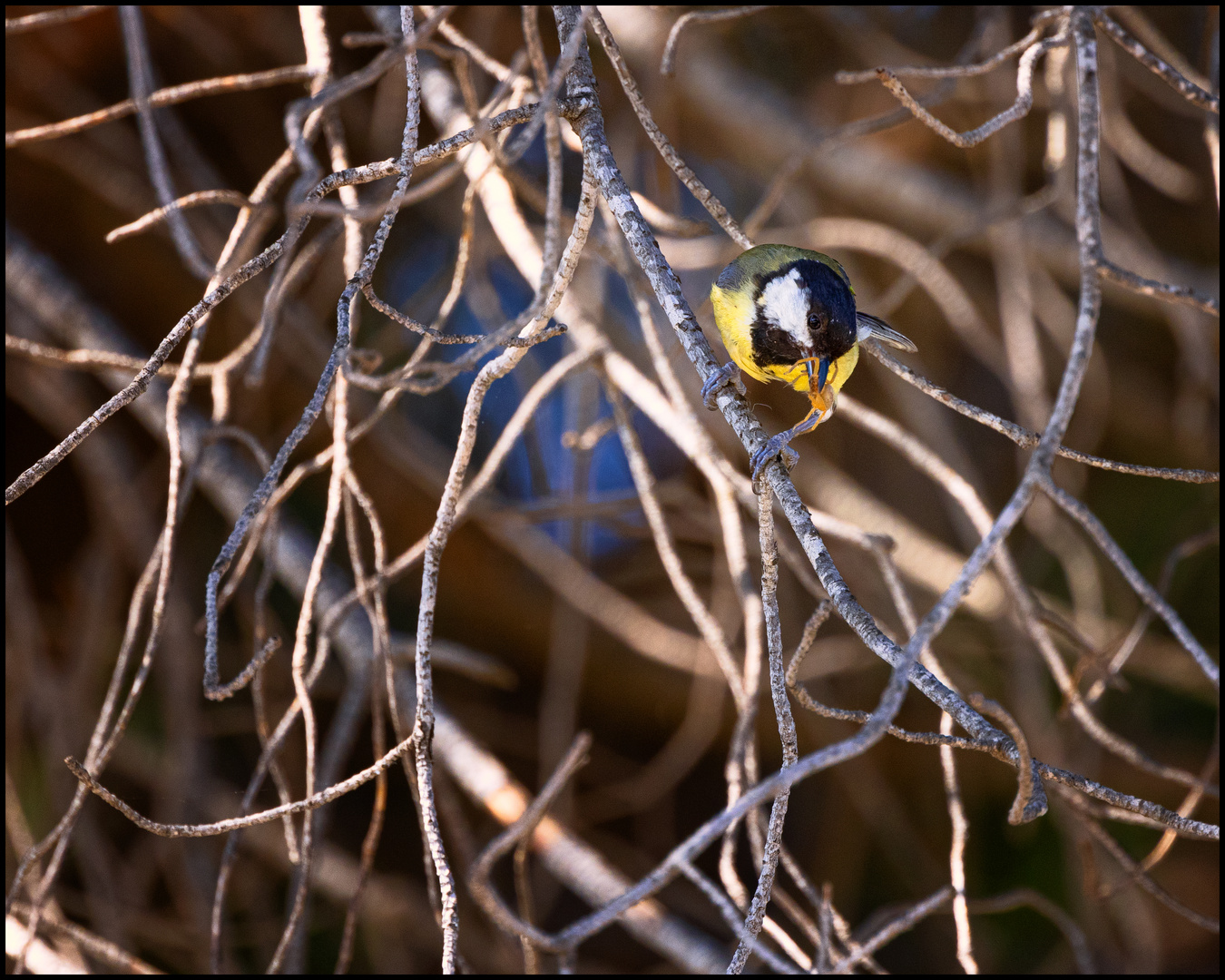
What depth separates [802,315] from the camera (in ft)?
4.26

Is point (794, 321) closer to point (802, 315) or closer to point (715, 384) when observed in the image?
point (802, 315)

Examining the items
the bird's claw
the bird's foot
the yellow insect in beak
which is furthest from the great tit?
the bird's foot

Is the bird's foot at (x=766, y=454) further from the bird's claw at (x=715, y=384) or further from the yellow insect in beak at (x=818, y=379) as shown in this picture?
the yellow insect in beak at (x=818, y=379)

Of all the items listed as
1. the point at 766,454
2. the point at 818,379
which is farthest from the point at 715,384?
the point at 818,379

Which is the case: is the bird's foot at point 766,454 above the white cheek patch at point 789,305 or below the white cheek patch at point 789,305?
below

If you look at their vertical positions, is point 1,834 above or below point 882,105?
below

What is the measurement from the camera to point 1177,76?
756mm

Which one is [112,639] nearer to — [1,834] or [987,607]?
[1,834]

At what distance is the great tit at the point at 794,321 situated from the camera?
4.19 ft

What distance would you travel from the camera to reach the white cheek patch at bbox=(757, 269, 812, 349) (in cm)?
129

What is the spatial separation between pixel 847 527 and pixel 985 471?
1.79 meters

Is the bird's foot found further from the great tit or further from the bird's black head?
the bird's black head

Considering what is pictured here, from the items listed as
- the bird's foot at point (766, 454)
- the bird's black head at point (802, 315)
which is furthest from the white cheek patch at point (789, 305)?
the bird's foot at point (766, 454)

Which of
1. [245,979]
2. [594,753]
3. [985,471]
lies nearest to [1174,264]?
[985,471]
